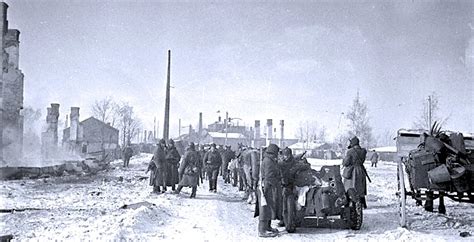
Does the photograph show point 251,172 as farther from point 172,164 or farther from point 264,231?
point 264,231

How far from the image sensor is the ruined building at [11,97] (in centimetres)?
2948

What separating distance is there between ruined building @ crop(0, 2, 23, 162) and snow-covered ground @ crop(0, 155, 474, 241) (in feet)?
57.4

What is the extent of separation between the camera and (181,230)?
8664 mm

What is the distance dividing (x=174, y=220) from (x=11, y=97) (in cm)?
2617

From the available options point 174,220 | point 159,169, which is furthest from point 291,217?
point 159,169

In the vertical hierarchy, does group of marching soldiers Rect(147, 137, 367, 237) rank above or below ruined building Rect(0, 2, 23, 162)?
below

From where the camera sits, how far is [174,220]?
9898 millimetres

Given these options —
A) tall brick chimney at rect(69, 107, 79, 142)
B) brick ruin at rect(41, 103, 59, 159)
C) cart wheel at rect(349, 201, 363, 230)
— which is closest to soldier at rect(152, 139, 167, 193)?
cart wheel at rect(349, 201, 363, 230)

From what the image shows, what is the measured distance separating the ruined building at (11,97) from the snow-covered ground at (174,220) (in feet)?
57.4

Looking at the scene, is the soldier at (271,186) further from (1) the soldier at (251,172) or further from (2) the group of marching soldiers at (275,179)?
(1) the soldier at (251,172)

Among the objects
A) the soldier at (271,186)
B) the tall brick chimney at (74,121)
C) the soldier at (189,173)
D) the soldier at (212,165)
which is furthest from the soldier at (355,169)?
the tall brick chimney at (74,121)

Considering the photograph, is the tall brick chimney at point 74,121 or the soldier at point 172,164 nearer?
the soldier at point 172,164

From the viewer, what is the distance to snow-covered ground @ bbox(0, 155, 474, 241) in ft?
26.6

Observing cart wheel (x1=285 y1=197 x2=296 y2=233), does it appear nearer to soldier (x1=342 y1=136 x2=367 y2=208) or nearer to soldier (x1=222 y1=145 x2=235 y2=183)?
soldier (x1=342 y1=136 x2=367 y2=208)
